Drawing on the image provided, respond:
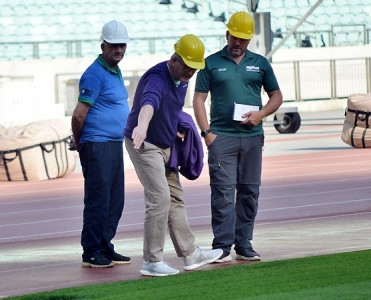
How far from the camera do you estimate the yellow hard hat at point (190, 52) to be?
30.1ft

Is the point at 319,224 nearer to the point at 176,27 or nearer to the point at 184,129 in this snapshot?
the point at 184,129

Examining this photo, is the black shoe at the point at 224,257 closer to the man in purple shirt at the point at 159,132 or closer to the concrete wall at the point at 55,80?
the man in purple shirt at the point at 159,132

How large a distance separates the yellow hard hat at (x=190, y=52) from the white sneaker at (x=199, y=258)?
4.98 ft

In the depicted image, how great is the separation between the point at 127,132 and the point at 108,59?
862 millimetres

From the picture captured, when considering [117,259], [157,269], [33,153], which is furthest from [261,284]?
[33,153]

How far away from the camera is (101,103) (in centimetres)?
1016

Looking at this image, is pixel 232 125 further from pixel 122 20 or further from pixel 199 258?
pixel 122 20

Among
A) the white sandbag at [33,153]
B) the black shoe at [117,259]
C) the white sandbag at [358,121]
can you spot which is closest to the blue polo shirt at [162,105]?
the black shoe at [117,259]

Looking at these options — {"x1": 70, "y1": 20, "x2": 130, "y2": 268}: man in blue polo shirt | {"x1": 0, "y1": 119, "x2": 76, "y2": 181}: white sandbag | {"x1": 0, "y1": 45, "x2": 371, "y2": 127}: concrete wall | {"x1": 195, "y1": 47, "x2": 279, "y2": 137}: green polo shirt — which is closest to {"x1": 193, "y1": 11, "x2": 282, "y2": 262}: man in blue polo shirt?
{"x1": 195, "y1": 47, "x2": 279, "y2": 137}: green polo shirt

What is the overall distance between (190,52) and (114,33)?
103cm

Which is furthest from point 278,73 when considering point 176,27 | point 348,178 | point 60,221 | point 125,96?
point 125,96

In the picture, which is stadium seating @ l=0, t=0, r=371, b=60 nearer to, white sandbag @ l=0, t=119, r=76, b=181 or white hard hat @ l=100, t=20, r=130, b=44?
white sandbag @ l=0, t=119, r=76, b=181

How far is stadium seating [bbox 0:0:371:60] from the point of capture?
49312 millimetres

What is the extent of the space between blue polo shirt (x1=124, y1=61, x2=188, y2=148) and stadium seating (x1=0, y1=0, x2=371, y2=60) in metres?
38.8
